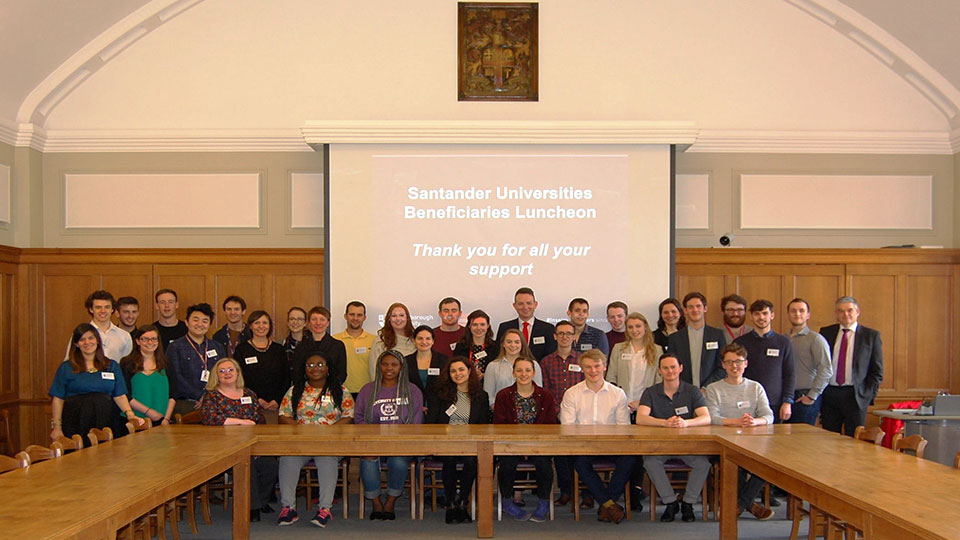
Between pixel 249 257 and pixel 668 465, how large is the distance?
4333 millimetres

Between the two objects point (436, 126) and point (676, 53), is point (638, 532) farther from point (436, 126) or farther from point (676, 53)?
point (676, 53)

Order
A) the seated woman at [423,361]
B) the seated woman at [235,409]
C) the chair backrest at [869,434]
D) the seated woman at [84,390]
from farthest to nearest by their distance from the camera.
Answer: the seated woman at [423,361] → the seated woman at [84,390] → the seated woman at [235,409] → the chair backrest at [869,434]

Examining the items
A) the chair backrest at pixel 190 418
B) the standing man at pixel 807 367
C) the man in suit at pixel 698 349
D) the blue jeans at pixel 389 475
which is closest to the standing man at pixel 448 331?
the blue jeans at pixel 389 475

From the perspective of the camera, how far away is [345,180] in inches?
303

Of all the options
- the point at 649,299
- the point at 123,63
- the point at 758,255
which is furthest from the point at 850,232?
the point at 123,63

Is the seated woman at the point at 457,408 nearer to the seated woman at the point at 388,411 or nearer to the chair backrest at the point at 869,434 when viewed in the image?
the seated woman at the point at 388,411

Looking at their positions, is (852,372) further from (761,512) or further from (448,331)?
(448,331)

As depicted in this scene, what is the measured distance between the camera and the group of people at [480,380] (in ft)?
18.4

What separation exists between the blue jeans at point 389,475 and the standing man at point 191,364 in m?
1.49

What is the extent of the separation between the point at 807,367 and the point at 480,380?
8.67 feet

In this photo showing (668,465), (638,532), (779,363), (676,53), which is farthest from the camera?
(676,53)

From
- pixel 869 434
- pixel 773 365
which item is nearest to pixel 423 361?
pixel 773 365

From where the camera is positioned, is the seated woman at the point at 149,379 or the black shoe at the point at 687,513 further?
the seated woman at the point at 149,379

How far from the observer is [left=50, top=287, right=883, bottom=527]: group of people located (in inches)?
221
